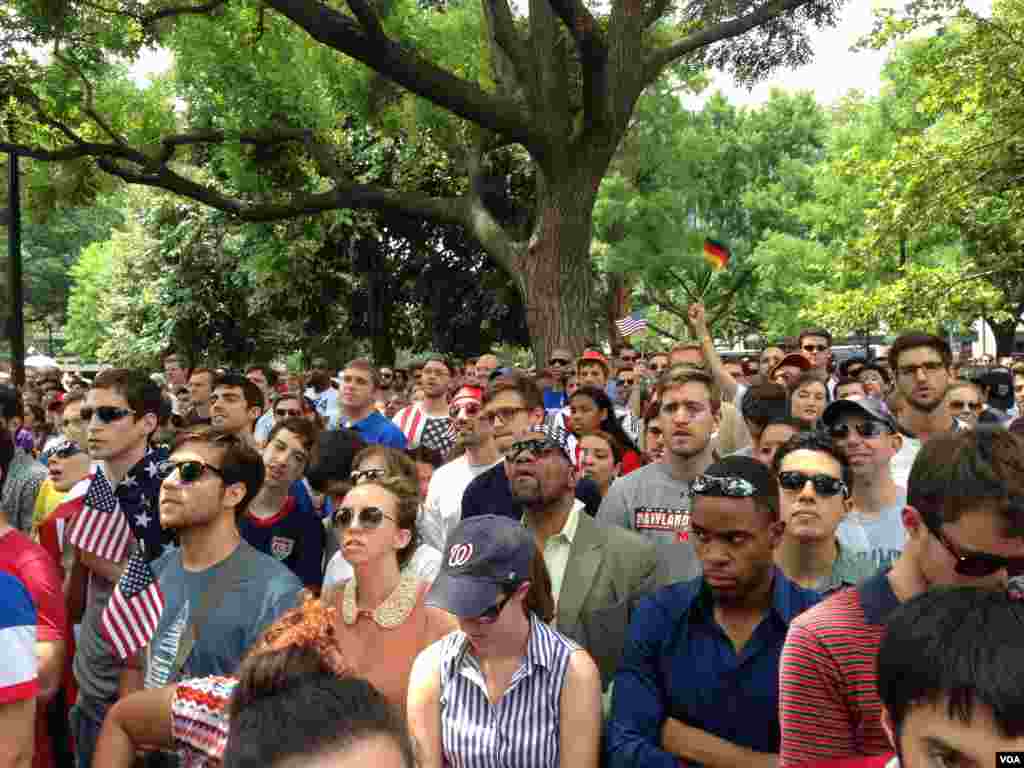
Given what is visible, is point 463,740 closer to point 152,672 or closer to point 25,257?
point 152,672

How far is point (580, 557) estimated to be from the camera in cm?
419

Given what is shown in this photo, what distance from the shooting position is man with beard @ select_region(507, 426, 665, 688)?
400 cm

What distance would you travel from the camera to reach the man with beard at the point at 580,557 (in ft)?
13.1

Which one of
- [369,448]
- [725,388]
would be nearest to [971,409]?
[725,388]

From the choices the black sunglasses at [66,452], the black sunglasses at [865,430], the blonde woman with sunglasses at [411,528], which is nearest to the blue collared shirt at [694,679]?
the blonde woman with sunglasses at [411,528]

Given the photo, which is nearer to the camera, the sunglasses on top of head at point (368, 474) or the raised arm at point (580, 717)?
the raised arm at point (580, 717)

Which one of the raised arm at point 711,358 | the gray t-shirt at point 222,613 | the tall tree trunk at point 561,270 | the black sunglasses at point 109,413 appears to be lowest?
the gray t-shirt at point 222,613

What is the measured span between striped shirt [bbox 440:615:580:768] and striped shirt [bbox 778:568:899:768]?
0.82 m

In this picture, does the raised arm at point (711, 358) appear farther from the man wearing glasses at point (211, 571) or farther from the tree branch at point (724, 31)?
the tree branch at point (724, 31)

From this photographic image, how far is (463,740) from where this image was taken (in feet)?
10.0

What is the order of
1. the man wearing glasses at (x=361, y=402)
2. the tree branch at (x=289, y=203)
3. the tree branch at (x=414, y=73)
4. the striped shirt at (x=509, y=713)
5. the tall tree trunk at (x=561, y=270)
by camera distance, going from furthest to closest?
the tree branch at (x=289, y=203) < the tall tree trunk at (x=561, y=270) < the tree branch at (x=414, y=73) < the man wearing glasses at (x=361, y=402) < the striped shirt at (x=509, y=713)

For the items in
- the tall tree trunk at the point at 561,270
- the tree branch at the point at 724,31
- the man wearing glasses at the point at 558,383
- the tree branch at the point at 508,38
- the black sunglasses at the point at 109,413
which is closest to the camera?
the black sunglasses at the point at 109,413

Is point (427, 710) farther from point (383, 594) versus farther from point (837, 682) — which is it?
point (837, 682)

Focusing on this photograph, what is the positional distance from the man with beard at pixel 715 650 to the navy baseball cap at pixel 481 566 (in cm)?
42
